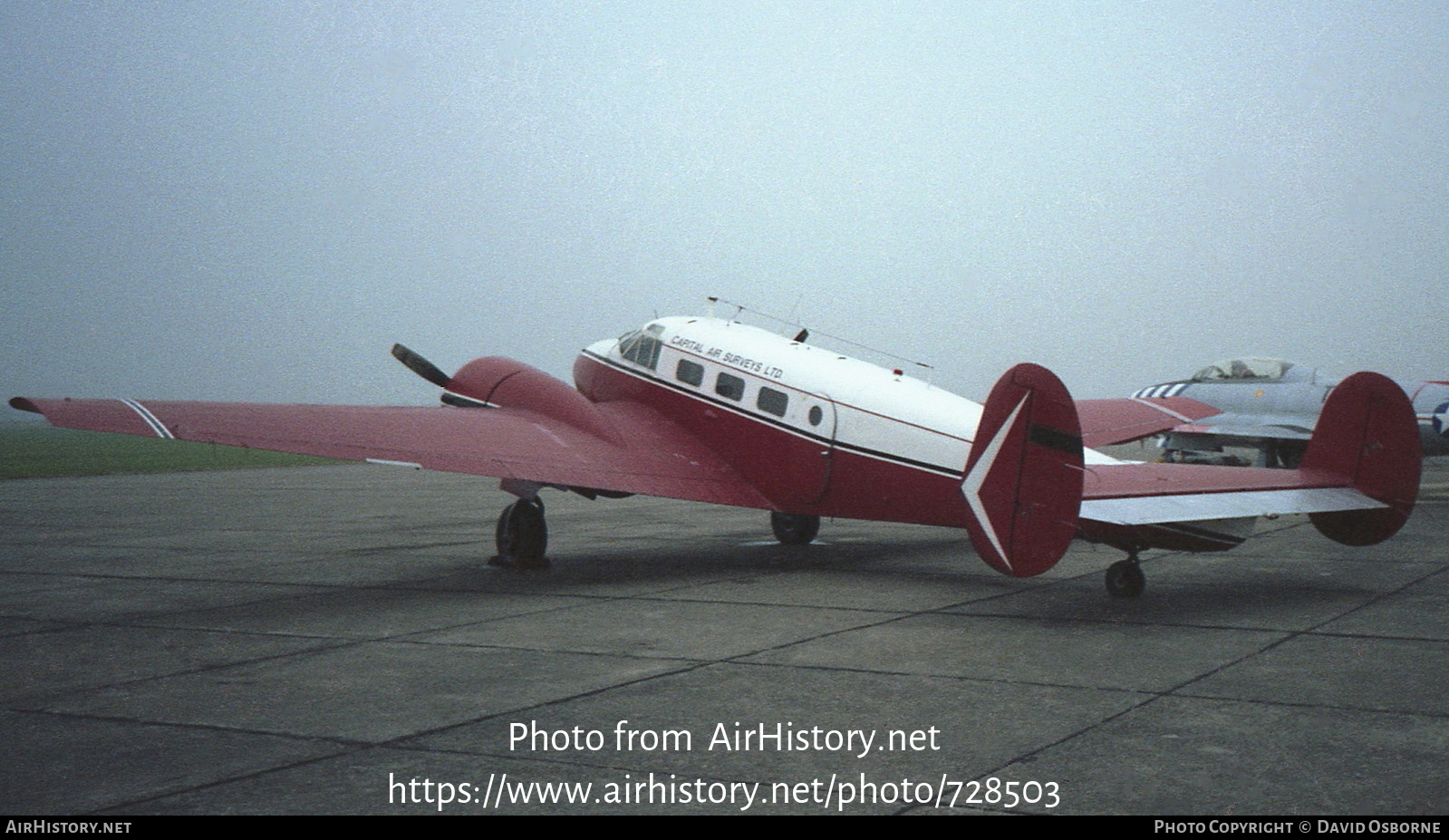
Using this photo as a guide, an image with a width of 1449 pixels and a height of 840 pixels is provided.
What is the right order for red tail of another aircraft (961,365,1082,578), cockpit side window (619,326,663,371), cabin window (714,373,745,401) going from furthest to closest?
cockpit side window (619,326,663,371) → cabin window (714,373,745,401) → red tail of another aircraft (961,365,1082,578)

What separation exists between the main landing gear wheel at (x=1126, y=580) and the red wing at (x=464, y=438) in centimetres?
467

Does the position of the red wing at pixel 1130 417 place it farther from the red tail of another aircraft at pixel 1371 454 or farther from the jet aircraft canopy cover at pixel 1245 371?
the jet aircraft canopy cover at pixel 1245 371

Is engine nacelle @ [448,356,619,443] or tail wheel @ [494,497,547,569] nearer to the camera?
tail wheel @ [494,497,547,569]

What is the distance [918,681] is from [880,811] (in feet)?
9.36

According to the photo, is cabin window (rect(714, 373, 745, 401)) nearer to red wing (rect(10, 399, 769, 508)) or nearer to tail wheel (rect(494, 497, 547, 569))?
red wing (rect(10, 399, 769, 508))

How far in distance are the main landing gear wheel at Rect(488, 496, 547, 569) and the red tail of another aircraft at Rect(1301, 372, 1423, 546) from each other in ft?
29.4

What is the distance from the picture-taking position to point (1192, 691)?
800 cm

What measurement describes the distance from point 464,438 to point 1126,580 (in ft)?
25.2

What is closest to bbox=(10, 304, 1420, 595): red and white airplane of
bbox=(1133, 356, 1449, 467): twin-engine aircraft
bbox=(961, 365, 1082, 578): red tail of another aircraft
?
bbox=(961, 365, 1082, 578): red tail of another aircraft

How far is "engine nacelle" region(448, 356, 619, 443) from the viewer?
15898 millimetres

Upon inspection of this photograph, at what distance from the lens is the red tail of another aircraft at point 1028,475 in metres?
10.2

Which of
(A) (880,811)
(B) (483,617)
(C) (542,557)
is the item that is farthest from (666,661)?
(C) (542,557)

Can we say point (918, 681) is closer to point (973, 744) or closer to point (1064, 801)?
point (973, 744)

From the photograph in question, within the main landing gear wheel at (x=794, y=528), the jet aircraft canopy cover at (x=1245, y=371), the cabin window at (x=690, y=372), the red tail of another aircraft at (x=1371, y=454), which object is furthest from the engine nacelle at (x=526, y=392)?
the jet aircraft canopy cover at (x=1245, y=371)
